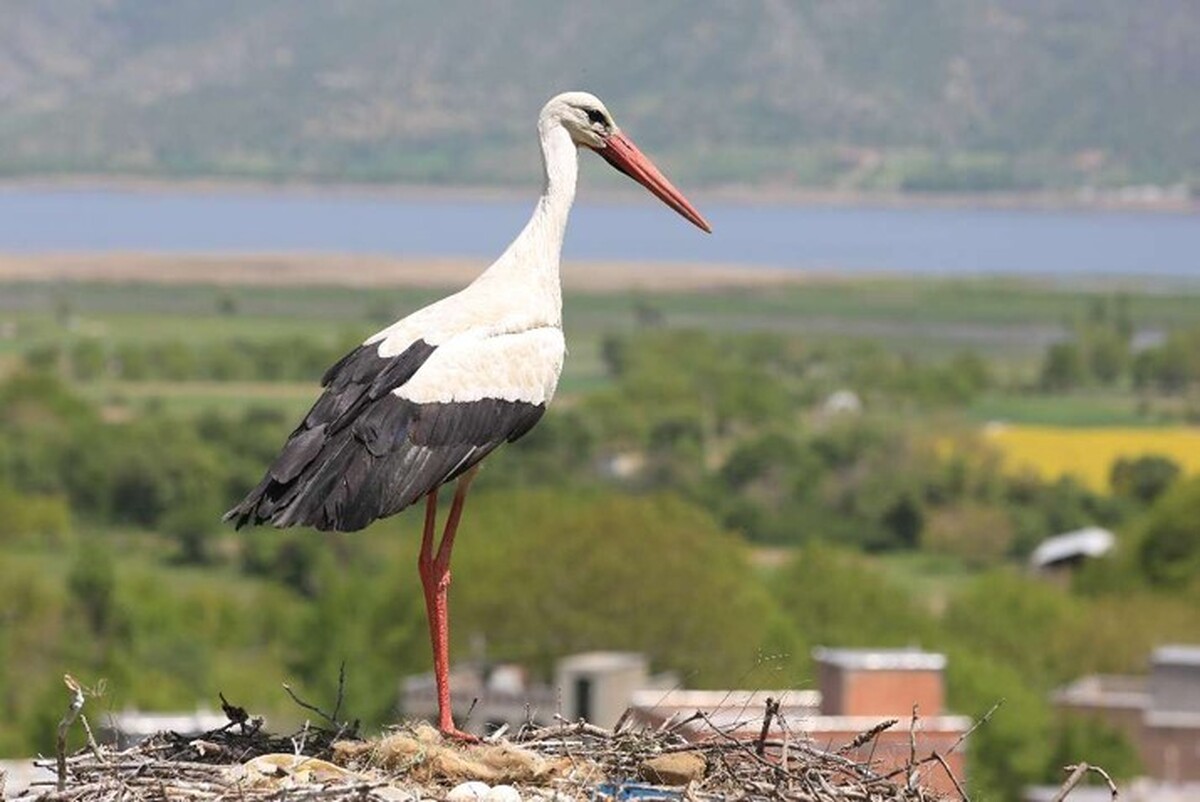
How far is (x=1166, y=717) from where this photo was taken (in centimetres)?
5456

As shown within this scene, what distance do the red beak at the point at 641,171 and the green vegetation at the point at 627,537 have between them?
6.60 ft

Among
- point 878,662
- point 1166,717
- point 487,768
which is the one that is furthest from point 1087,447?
point 487,768

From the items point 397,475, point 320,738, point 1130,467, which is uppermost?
point 1130,467

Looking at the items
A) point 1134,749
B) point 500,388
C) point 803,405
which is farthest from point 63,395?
point 500,388

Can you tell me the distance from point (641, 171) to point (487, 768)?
118 inches

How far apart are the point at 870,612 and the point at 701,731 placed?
6141 cm

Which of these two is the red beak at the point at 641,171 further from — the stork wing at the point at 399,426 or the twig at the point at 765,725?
the twig at the point at 765,725

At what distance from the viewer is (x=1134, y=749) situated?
176 ft

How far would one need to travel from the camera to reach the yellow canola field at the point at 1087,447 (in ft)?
408

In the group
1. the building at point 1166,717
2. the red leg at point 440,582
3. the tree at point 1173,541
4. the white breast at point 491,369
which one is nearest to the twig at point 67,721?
the red leg at point 440,582

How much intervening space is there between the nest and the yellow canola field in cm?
10625

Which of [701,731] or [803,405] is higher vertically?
[803,405]

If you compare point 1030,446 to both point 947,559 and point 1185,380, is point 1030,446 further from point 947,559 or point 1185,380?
point 1185,380

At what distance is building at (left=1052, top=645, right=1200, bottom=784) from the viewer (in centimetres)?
5325
